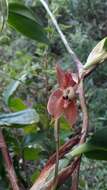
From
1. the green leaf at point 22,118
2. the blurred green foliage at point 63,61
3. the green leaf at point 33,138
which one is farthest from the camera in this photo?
the blurred green foliage at point 63,61

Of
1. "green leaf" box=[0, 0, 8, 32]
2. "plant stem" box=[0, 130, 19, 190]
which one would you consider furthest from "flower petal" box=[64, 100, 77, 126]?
"green leaf" box=[0, 0, 8, 32]

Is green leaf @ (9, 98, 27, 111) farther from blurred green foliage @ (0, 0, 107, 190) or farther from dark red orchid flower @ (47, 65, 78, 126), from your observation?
dark red orchid flower @ (47, 65, 78, 126)

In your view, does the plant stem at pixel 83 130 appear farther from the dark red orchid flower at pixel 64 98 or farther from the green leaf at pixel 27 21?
the green leaf at pixel 27 21

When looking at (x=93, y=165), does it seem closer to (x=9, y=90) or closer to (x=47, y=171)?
(x=9, y=90)

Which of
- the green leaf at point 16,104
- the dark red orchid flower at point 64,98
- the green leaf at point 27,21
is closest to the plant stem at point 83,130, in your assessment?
the dark red orchid flower at point 64,98

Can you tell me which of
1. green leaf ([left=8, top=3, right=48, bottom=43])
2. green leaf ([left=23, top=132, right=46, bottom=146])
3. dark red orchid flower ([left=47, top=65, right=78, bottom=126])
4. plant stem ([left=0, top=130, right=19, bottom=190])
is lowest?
plant stem ([left=0, top=130, right=19, bottom=190])

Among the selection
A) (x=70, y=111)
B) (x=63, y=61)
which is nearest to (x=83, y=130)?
(x=70, y=111)

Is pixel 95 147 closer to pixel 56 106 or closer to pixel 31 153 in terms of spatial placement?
pixel 56 106
